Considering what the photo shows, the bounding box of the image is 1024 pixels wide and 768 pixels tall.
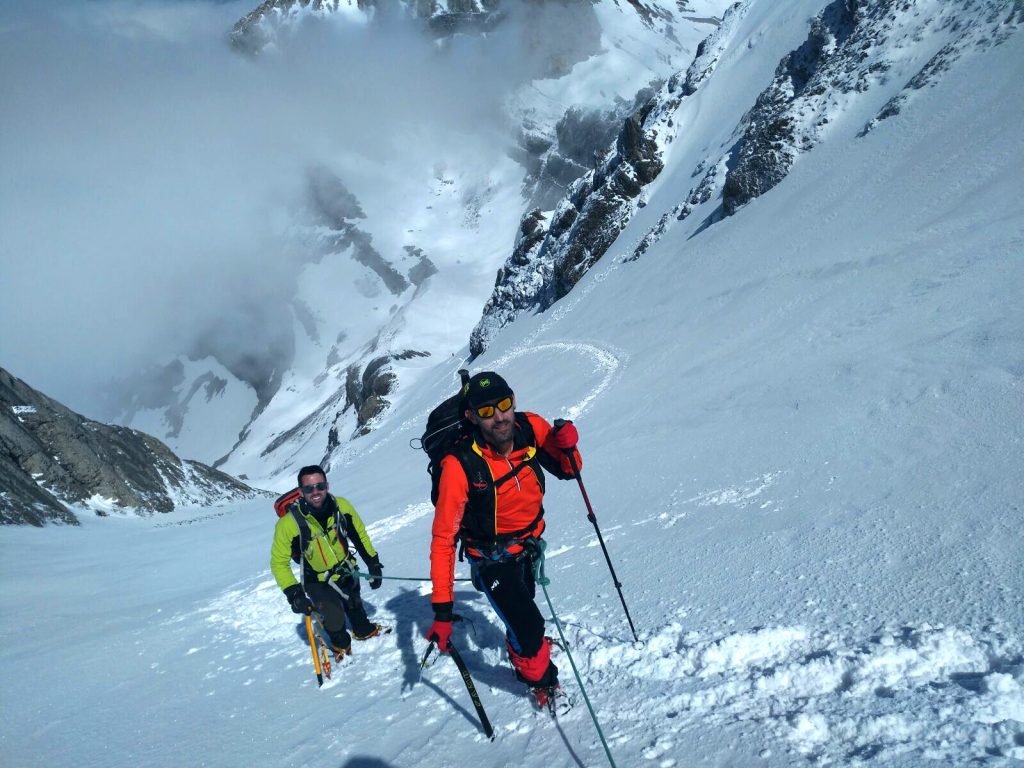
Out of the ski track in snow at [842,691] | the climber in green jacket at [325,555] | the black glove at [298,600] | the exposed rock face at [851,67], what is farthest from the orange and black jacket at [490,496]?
the exposed rock face at [851,67]

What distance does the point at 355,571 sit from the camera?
672 centimetres

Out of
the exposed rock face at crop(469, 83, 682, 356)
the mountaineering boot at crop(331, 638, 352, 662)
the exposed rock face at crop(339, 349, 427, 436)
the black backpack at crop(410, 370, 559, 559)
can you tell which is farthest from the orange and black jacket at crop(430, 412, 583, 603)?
the exposed rock face at crop(339, 349, 427, 436)

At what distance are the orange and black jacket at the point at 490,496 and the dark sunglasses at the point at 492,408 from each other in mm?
223

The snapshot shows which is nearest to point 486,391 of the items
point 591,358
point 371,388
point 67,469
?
point 591,358

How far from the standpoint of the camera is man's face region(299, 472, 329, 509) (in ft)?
20.4

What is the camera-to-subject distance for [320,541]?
6.45 meters

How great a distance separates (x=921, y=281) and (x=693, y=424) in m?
5.26

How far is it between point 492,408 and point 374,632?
363cm

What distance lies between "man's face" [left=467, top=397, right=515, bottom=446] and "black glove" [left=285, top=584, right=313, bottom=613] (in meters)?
2.99

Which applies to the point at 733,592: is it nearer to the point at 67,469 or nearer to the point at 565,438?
the point at 565,438

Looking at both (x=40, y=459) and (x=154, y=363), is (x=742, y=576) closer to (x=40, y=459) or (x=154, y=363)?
(x=40, y=459)

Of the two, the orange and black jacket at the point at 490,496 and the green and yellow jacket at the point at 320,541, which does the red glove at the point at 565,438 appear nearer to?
the orange and black jacket at the point at 490,496

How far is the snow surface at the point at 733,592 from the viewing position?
3430 mm

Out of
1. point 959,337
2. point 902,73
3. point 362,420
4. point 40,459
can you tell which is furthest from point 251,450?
point 959,337
